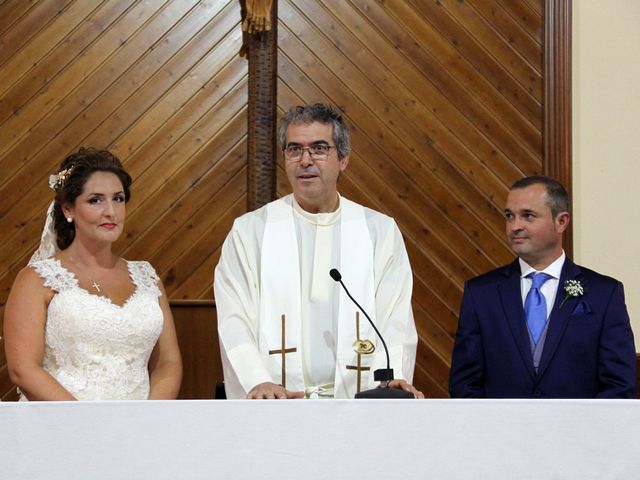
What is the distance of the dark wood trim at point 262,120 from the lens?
17.9ft

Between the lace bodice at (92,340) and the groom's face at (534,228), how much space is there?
155 centimetres

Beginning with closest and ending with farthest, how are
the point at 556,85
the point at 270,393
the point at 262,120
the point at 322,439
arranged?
1. the point at 322,439
2. the point at 270,393
3. the point at 262,120
4. the point at 556,85

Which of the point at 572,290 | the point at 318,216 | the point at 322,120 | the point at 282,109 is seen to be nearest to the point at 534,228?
the point at 572,290

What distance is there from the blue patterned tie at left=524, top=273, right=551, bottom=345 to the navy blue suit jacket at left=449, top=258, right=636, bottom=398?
0.04 meters

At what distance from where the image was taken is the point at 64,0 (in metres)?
5.43

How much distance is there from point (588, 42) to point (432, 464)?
405 cm

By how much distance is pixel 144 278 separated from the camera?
4211mm

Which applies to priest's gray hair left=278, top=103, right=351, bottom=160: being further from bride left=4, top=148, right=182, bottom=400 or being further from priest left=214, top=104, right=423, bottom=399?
bride left=4, top=148, right=182, bottom=400

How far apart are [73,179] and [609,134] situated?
3.19 meters

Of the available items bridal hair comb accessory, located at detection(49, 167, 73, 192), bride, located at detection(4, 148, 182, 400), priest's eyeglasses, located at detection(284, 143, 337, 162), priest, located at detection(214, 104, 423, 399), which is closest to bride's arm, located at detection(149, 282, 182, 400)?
bride, located at detection(4, 148, 182, 400)

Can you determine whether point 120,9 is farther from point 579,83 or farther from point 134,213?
point 579,83

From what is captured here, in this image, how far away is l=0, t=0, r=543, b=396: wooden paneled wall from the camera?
5.41 metres

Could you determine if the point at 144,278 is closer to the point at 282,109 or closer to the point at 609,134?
the point at 282,109

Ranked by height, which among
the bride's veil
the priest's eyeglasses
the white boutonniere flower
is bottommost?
the white boutonniere flower
